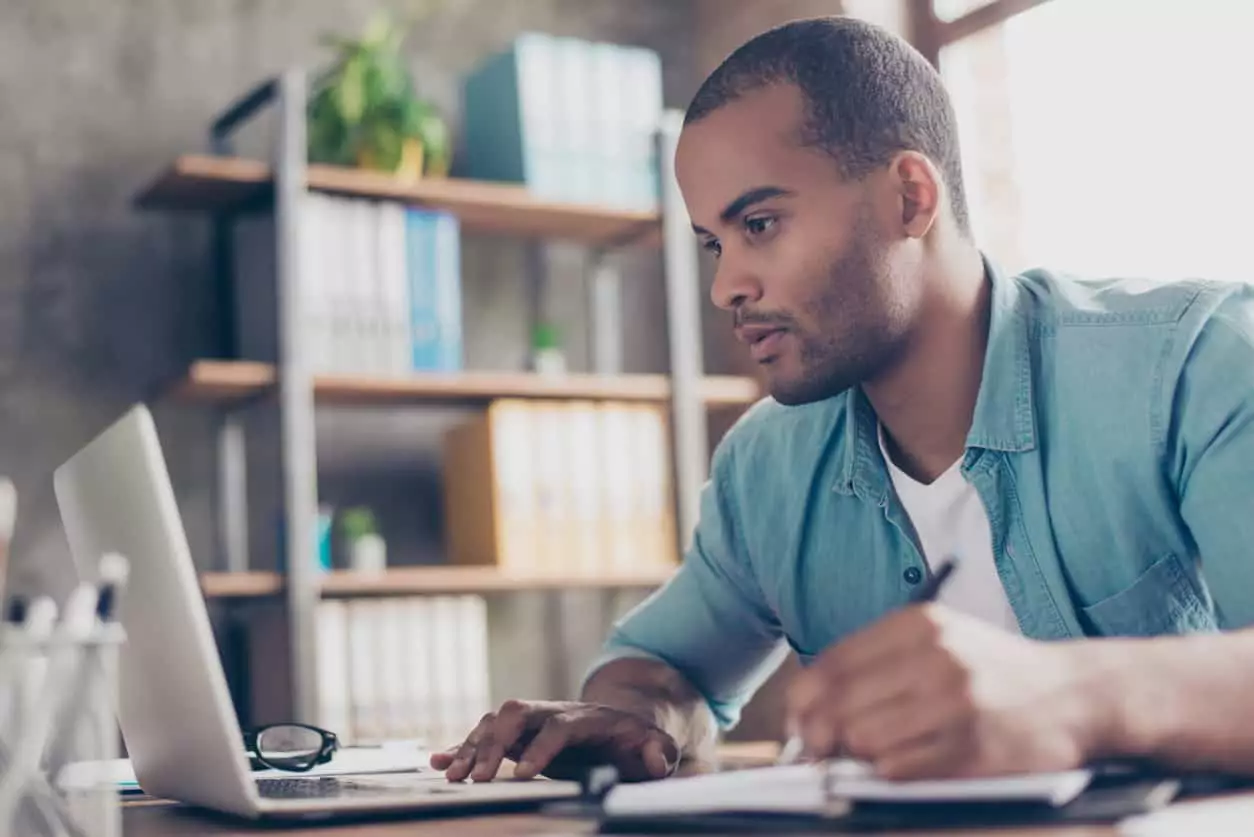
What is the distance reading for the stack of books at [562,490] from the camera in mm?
2799

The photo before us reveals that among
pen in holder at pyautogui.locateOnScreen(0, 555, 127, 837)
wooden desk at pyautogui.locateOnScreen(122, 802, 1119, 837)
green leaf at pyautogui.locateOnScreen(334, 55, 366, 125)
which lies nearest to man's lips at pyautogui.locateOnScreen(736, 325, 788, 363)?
wooden desk at pyautogui.locateOnScreen(122, 802, 1119, 837)

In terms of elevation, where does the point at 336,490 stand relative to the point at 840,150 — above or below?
below

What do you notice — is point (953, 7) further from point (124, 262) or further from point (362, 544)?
point (124, 262)

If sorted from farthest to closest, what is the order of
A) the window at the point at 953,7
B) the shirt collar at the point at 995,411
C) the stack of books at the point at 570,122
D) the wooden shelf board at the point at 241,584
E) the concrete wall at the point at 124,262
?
the window at the point at 953,7 → the stack of books at the point at 570,122 → the concrete wall at the point at 124,262 → the wooden shelf board at the point at 241,584 → the shirt collar at the point at 995,411

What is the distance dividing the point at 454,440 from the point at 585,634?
55cm

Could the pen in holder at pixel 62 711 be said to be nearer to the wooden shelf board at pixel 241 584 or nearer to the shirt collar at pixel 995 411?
the shirt collar at pixel 995 411

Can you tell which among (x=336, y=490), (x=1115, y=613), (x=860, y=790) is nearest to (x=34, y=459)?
(x=336, y=490)

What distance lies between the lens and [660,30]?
350cm

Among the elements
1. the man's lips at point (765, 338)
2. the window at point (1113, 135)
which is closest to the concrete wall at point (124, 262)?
the window at point (1113, 135)

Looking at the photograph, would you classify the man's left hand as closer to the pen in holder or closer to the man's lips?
the pen in holder

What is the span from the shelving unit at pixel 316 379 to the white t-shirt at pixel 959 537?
4.75 feet

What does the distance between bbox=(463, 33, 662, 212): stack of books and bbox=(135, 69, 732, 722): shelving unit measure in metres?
0.04

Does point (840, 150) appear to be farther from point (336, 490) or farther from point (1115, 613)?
point (336, 490)

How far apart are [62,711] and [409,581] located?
199 cm
